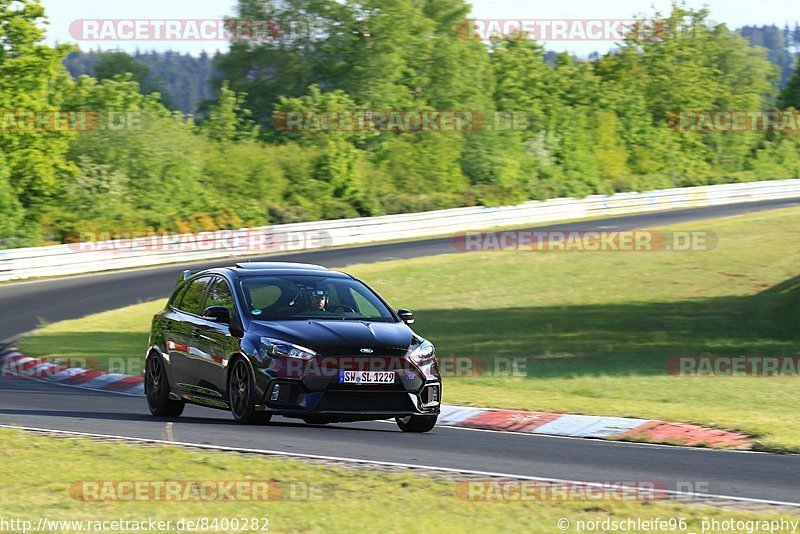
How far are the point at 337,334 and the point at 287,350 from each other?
0.50m

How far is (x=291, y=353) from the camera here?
1101 cm

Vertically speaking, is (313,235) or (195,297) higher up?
(195,297)

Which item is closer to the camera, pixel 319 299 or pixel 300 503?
pixel 300 503

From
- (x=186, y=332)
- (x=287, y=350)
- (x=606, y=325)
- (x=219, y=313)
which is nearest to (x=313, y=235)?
(x=606, y=325)

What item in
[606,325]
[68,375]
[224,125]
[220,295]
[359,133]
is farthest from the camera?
[359,133]

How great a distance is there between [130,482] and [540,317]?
16.5 m

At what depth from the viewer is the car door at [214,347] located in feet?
38.5

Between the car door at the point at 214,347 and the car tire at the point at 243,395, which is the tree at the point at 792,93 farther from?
the car tire at the point at 243,395

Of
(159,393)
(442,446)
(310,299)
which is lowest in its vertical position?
(442,446)

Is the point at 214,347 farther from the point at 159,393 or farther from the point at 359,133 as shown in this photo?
the point at 359,133

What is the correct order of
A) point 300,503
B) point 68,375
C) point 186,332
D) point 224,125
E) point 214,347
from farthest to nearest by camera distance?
point 224,125 < point 68,375 < point 186,332 < point 214,347 < point 300,503

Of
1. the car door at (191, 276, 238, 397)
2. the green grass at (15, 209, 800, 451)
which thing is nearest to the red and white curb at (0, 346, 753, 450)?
the green grass at (15, 209, 800, 451)

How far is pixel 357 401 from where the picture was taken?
11.0m

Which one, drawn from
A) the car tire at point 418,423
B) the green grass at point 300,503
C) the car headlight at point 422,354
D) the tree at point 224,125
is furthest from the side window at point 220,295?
the tree at point 224,125
